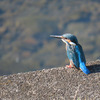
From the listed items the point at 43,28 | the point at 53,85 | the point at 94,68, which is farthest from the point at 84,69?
the point at 43,28

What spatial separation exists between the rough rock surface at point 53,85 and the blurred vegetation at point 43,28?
479 cm

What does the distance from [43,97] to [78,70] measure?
63 centimetres

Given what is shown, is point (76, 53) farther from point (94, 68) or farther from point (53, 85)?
point (53, 85)

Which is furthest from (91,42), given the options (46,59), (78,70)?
(78,70)

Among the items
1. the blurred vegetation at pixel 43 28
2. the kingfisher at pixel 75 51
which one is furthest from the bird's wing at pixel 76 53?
the blurred vegetation at pixel 43 28

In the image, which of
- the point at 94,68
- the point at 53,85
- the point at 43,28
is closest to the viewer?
the point at 53,85

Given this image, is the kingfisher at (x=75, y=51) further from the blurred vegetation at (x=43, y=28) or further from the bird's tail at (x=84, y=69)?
the blurred vegetation at (x=43, y=28)

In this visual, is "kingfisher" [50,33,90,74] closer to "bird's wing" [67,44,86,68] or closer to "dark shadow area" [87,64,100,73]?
"bird's wing" [67,44,86,68]

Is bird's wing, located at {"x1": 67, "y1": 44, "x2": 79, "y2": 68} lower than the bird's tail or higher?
higher

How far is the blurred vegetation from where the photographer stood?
8.79m

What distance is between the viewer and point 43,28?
9703 millimetres

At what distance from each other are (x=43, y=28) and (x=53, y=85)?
7.04 metres

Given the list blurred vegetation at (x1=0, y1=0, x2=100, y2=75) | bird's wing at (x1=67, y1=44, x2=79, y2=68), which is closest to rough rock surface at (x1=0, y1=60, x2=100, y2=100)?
bird's wing at (x1=67, y1=44, x2=79, y2=68)

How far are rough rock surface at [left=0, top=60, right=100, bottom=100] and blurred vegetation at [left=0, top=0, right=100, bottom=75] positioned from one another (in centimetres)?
479
